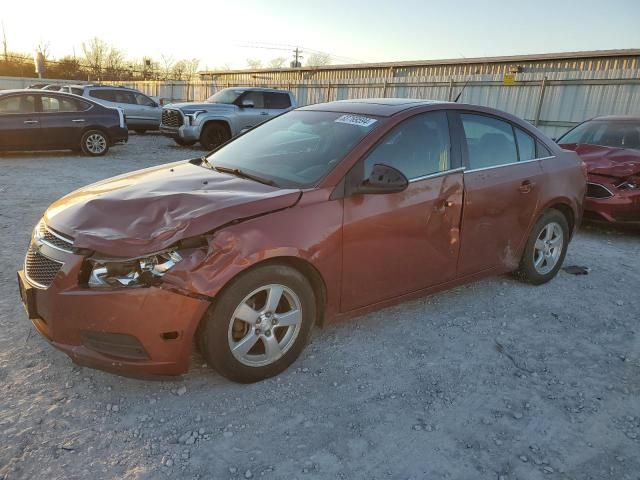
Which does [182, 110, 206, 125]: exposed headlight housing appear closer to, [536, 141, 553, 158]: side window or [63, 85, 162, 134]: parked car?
[63, 85, 162, 134]: parked car

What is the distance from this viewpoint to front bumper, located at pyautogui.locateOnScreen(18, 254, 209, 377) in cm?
248

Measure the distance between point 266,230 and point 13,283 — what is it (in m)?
2.67

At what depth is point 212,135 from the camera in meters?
13.7

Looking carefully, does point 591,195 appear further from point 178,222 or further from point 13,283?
point 13,283

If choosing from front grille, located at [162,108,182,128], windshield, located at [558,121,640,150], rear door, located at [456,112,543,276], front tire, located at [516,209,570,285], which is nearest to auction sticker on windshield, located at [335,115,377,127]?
rear door, located at [456,112,543,276]

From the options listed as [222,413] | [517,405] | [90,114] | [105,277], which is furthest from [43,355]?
[90,114]

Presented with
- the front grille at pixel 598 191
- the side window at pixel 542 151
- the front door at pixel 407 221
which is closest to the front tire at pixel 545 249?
the side window at pixel 542 151

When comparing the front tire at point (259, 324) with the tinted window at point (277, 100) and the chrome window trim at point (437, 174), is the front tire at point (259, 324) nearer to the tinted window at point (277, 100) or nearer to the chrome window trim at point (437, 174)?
the chrome window trim at point (437, 174)

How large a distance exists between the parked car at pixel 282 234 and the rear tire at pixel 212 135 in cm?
985

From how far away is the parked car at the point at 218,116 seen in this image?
13406mm

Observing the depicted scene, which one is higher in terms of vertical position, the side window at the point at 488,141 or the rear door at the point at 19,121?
the side window at the point at 488,141

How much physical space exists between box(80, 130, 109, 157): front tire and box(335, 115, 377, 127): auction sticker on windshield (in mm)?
9991

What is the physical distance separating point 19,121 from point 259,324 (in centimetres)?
1045

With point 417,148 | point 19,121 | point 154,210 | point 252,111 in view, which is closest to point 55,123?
point 19,121
